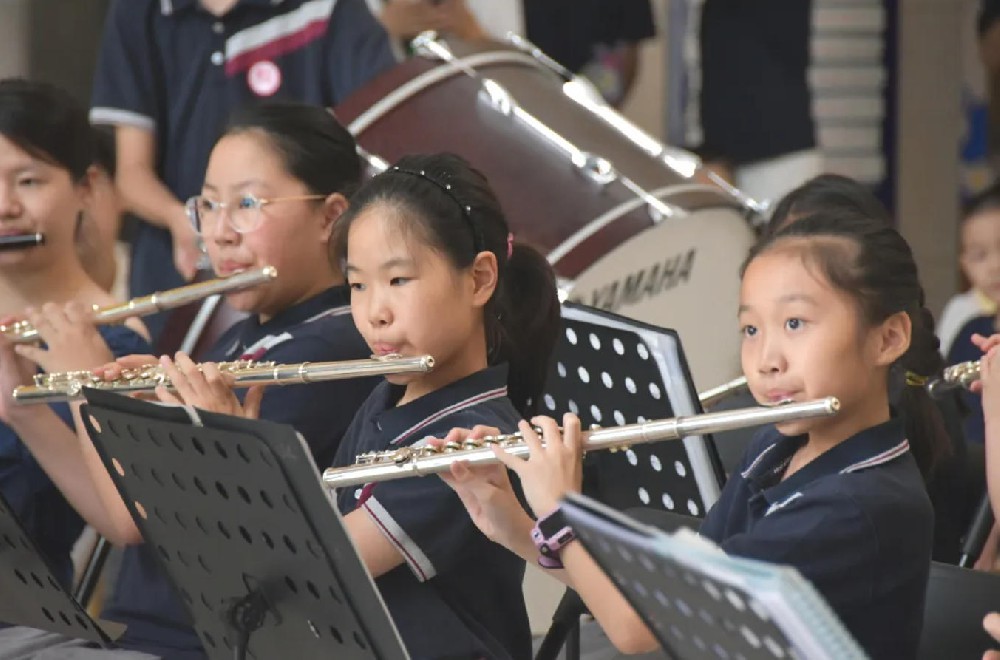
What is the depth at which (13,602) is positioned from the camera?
6.79ft

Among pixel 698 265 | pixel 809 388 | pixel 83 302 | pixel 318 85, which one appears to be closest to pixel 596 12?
pixel 318 85

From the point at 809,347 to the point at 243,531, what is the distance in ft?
1.89

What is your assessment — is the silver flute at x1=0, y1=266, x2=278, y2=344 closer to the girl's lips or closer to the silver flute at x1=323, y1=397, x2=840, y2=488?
the girl's lips

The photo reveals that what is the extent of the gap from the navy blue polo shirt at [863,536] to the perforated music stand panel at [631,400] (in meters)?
0.32

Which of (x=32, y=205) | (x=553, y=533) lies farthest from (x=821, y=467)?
(x=32, y=205)

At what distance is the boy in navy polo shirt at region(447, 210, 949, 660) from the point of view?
5.22 ft

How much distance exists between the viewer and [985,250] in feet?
11.6

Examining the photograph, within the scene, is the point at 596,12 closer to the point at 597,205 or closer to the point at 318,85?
the point at 318,85

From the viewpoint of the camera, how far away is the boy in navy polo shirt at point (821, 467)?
1592 millimetres

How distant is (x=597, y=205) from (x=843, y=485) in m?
1.32

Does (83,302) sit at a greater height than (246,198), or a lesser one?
lesser

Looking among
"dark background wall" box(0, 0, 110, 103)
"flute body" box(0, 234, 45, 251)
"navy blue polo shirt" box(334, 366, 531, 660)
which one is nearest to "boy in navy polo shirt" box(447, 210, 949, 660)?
"navy blue polo shirt" box(334, 366, 531, 660)

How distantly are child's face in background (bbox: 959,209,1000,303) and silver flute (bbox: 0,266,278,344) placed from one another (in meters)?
1.74

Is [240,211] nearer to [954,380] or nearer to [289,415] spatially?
[289,415]
